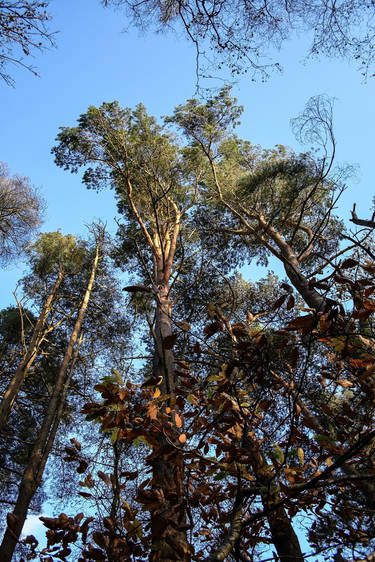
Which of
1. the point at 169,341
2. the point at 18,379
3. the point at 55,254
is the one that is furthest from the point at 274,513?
the point at 55,254

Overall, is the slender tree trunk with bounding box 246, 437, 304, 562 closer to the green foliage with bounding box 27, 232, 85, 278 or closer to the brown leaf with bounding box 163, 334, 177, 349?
the brown leaf with bounding box 163, 334, 177, 349

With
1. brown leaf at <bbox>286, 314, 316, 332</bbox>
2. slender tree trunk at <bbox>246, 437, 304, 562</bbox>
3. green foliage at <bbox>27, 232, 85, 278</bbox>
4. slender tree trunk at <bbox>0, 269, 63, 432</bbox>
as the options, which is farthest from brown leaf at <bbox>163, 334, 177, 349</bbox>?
green foliage at <bbox>27, 232, 85, 278</bbox>

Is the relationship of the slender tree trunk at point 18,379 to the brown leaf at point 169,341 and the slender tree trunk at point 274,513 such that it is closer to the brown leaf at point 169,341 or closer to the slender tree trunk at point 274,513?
the slender tree trunk at point 274,513

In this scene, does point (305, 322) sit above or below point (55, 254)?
below

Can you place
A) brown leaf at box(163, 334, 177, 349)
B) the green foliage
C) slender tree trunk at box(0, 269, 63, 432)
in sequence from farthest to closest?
the green foliage
slender tree trunk at box(0, 269, 63, 432)
brown leaf at box(163, 334, 177, 349)

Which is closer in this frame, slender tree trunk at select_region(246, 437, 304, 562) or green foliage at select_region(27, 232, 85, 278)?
slender tree trunk at select_region(246, 437, 304, 562)

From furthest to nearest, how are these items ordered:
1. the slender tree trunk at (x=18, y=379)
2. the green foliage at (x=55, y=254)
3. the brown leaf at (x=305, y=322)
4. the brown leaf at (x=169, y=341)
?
the green foliage at (x=55, y=254), the slender tree trunk at (x=18, y=379), the brown leaf at (x=169, y=341), the brown leaf at (x=305, y=322)

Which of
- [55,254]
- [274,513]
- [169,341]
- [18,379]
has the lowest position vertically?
[274,513]

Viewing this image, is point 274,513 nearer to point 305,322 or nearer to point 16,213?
point 305,322

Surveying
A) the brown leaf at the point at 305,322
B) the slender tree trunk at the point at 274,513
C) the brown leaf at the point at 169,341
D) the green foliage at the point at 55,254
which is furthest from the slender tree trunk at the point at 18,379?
the brown leaf at the point at 305,322

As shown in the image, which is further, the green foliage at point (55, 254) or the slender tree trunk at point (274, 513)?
the green foliage at point (55, 254)

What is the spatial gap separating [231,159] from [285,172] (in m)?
2.50

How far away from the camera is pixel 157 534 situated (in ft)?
5.01

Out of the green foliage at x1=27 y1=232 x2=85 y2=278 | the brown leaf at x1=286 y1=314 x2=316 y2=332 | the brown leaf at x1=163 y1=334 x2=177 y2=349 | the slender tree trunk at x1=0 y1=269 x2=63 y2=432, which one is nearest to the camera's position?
the brown leaf at x1=286 y1=314 x2=316 y2=332
